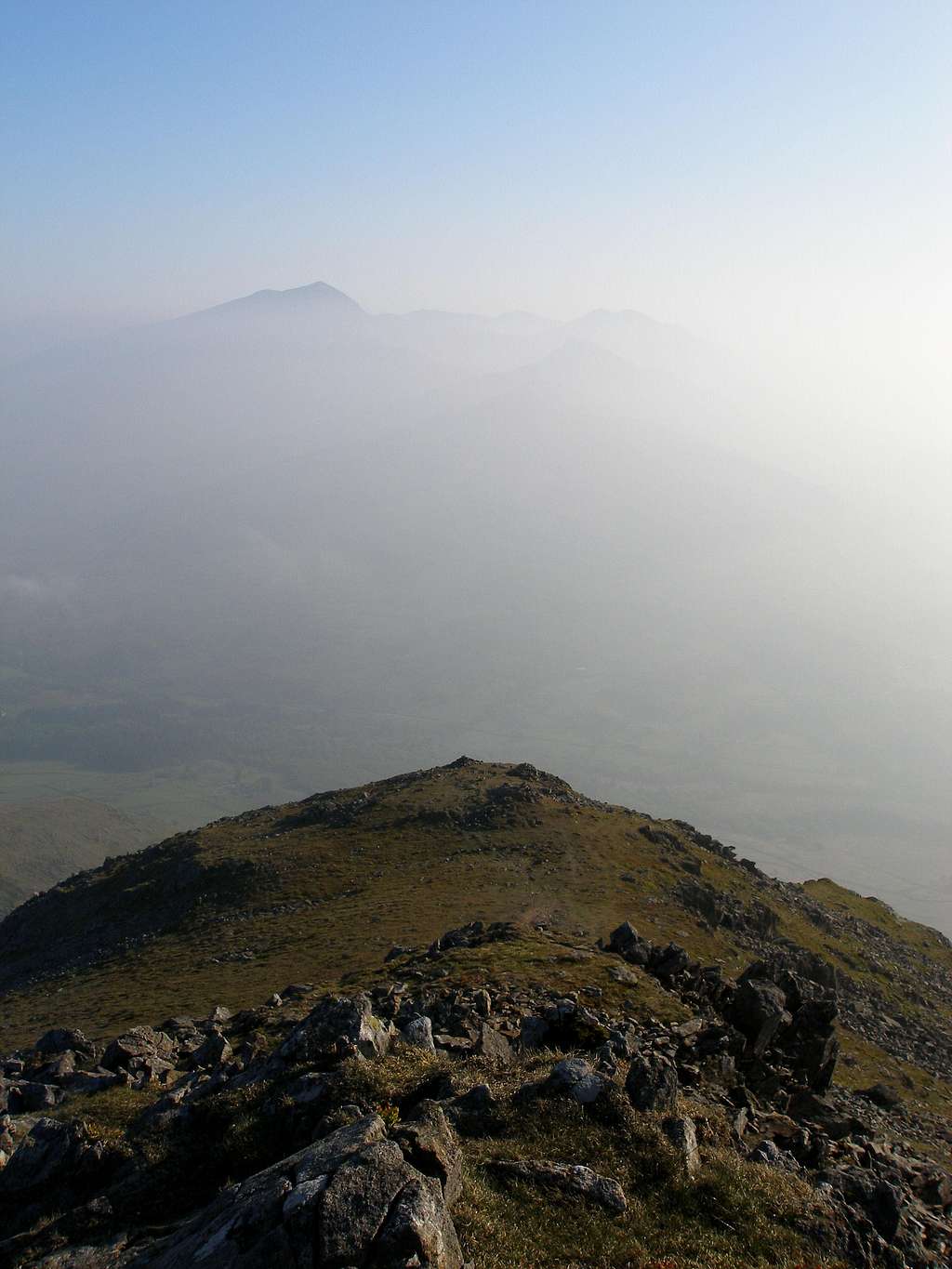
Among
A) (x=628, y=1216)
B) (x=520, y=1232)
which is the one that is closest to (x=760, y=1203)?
(x=628, y=1216)

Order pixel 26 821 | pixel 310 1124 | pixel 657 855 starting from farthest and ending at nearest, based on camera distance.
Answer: pixel 26 821, pixel 657 855, pixel 310 1124

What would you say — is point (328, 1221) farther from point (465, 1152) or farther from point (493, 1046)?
point (493, 1046)

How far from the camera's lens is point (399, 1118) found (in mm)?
15172

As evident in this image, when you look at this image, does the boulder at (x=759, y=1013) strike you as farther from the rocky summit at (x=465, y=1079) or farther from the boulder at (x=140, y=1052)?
the boulder at (x=140, y=1052)

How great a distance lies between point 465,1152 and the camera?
13664 mm

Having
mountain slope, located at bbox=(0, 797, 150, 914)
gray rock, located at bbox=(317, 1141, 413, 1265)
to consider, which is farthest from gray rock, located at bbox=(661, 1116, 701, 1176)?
mountain slope, located at bbox=(0, 797, 150, 914)

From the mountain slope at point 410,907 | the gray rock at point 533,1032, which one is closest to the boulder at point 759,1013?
the gray rock at point 533,1032

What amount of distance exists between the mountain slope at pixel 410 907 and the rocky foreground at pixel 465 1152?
44.2 ft

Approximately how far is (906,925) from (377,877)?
51.7 meters

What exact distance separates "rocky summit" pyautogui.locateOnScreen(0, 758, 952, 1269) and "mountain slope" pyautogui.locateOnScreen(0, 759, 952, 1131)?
29 cm

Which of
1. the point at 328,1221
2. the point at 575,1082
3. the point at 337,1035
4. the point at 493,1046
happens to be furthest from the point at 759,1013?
the point at 328,1221

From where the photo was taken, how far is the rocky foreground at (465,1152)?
1125 cm

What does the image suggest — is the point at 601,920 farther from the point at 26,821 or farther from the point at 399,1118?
the point at 26,821

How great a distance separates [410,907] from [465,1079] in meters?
28.5
